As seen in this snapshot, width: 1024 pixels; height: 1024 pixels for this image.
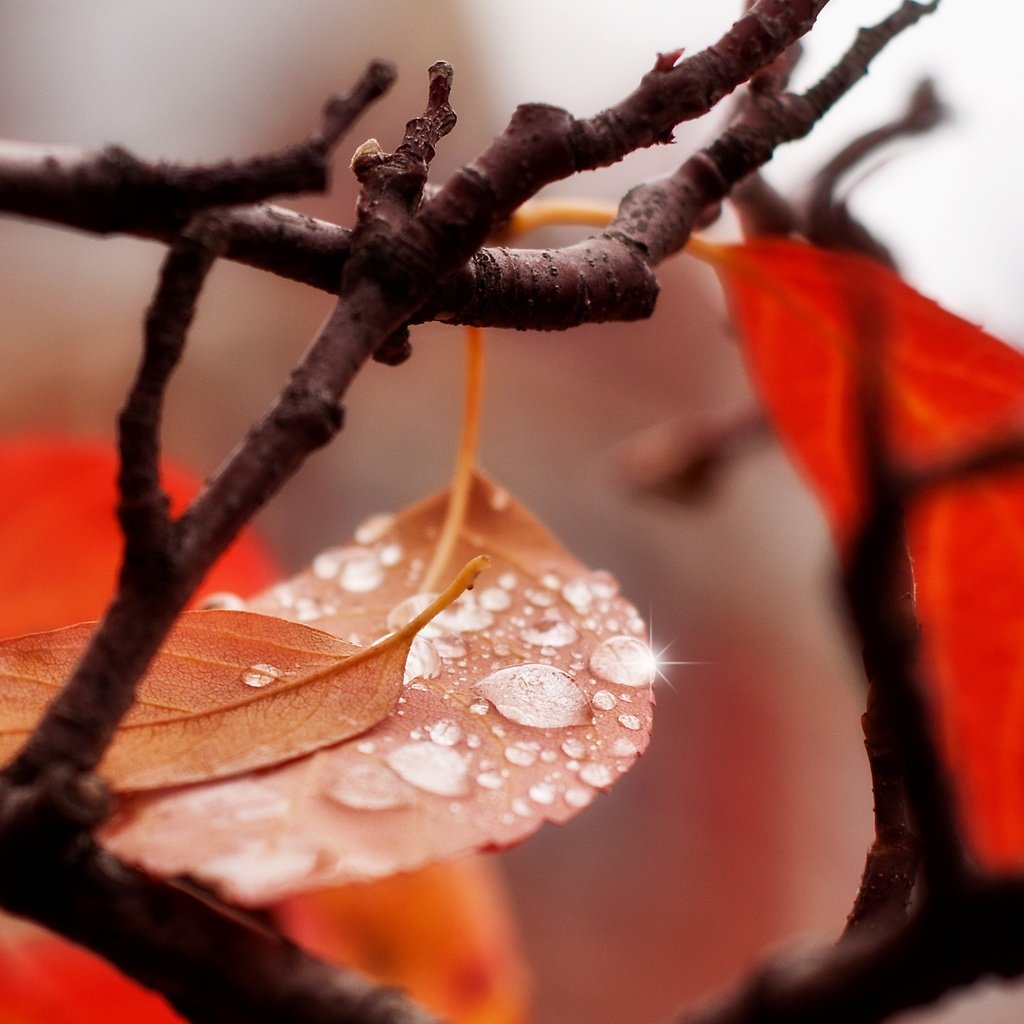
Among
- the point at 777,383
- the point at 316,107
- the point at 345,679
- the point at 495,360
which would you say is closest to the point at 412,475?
the point at 495,360

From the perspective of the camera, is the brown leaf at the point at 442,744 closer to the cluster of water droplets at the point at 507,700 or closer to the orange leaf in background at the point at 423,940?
the cluster of water droplets at the point at 507,700

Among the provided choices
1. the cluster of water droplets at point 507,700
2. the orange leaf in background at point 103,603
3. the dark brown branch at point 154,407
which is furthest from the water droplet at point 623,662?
the orange leaf in background at point 103,603

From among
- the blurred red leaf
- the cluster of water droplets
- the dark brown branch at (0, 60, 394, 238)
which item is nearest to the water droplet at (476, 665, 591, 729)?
the cluster of water droplets

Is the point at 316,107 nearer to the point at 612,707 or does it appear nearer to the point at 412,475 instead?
the point at 412,475

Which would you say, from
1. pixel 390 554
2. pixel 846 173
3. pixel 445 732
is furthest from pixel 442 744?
pixel 846 173

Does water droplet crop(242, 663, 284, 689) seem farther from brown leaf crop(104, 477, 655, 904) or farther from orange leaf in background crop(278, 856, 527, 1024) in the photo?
orange leaf in background crop(278, 856, 527, 1024)
